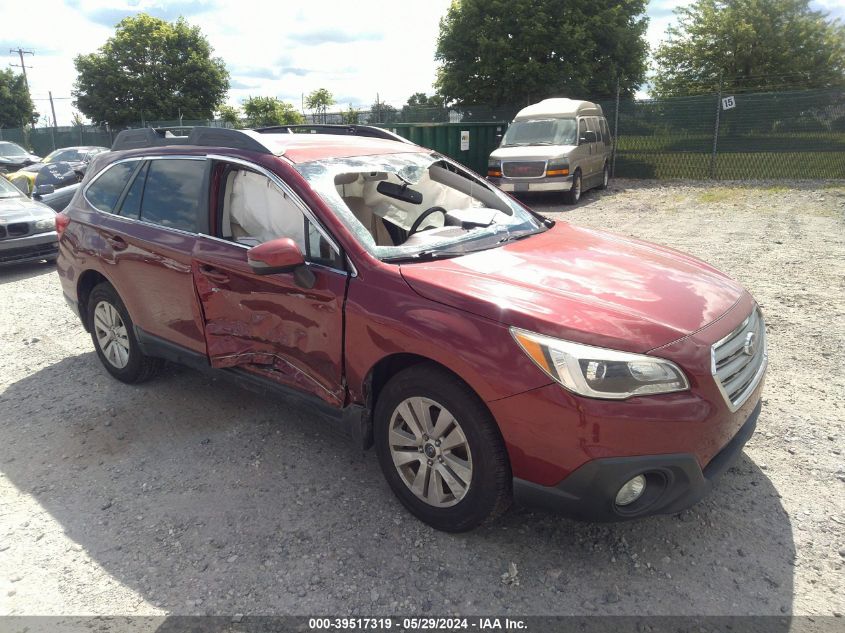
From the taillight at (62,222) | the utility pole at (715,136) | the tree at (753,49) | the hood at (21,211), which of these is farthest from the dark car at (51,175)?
the tree at (753,49)

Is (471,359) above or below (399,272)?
below

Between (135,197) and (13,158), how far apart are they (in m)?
22.2

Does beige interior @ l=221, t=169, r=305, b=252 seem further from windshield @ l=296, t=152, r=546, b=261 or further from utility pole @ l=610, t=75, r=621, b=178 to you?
utility pole @ l=610, t=75, r=621, b=178

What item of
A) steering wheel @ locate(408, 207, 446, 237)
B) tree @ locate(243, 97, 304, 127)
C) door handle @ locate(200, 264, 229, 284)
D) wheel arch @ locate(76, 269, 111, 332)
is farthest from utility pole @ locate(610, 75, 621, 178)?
tree @ locate(243, 97, 304, 127)

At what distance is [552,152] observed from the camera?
13484mm

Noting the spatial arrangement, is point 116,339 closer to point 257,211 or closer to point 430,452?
point 257,211

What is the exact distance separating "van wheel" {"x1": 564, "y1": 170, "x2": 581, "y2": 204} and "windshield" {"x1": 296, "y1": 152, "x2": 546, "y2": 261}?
1016cm

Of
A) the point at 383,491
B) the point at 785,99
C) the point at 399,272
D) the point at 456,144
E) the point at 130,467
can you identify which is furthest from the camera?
the point at 456,144

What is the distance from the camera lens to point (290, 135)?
399 centimetres

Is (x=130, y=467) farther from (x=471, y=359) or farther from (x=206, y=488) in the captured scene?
(x=471, y=359)

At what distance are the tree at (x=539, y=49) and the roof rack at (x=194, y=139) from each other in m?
24.0

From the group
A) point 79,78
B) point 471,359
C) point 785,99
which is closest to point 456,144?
point 785,99

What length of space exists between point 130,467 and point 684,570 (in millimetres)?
2912

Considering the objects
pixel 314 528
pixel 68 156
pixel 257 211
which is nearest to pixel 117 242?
pixel 257 211
